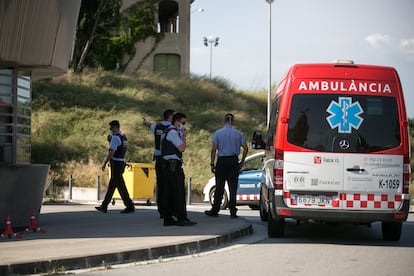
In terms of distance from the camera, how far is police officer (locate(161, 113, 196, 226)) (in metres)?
14.4

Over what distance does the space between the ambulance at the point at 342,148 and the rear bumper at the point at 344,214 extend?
0.05 ft

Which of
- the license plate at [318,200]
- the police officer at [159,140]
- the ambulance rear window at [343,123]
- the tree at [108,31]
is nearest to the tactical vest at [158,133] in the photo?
the police officer at [159,140]

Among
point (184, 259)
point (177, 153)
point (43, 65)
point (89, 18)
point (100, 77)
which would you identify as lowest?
point (184, 259)

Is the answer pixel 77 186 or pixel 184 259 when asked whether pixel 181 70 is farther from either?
pixel 184 259

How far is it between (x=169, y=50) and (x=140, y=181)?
79.6ft

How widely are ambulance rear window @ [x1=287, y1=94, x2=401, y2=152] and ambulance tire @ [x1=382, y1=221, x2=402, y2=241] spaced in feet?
4.97

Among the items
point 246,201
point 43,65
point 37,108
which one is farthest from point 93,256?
point 37,108

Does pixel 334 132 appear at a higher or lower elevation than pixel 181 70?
lower

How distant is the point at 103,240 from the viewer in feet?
39.8

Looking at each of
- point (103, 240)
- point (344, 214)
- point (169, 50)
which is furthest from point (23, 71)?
point (169, 50)

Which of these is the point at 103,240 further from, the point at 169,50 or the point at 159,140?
the point at 169,50

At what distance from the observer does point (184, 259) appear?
11.0 meters

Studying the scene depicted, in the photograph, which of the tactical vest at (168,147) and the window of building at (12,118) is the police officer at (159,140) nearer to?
the tactical vest at (168,147)

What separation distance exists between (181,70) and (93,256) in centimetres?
3830
